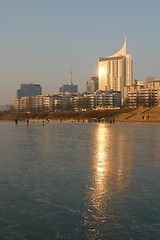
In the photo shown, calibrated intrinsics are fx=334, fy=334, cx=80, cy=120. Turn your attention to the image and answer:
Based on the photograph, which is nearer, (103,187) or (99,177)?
(103,187)

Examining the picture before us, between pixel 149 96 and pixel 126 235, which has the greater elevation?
pixel 149 96

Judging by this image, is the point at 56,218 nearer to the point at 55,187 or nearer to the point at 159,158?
the point at 55,187

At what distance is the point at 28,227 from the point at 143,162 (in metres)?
11.0

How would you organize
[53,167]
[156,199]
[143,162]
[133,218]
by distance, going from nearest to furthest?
[133,218], [156,199], [53,167], [143,162]

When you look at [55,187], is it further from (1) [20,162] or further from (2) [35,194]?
(1) [20,162]

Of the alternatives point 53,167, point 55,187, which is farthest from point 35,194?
point 53,167

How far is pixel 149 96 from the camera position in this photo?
191 metres

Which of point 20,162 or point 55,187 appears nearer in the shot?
point 55,187

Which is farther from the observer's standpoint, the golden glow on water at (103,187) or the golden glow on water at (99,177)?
the golden glow on water at (99,177)

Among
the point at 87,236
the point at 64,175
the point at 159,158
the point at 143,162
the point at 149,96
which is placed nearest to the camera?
the point at 87,236

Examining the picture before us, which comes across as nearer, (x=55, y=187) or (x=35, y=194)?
(x=35, y=194)

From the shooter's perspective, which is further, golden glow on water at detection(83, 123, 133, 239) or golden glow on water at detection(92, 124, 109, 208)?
golden glow on water at detection(92, 124, 109, 208)

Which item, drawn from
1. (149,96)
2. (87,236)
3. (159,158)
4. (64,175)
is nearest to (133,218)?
(87,236)

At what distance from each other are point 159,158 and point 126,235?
41.1ft
